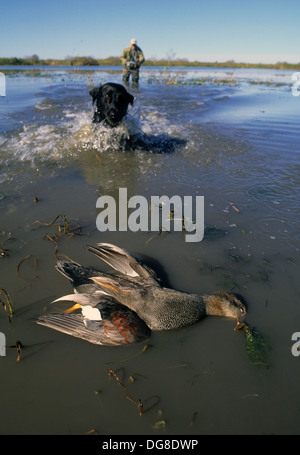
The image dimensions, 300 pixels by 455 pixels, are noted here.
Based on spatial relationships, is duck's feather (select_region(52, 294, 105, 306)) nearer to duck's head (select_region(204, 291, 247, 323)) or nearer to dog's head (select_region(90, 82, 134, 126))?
duck's head (select_region(204, 291, 247, 323))

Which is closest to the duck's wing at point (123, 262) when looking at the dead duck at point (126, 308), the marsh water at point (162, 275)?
the dead duck at point (126, 308)

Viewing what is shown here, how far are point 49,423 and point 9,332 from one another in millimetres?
798

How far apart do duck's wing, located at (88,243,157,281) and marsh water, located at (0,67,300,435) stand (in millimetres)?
162

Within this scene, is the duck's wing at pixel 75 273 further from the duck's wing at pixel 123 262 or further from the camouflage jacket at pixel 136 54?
the camouflage jacket at pixel 136 54

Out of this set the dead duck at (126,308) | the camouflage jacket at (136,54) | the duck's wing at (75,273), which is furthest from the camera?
the camouflage jacket at (136,54)

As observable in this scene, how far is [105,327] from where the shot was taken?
2.24 metres

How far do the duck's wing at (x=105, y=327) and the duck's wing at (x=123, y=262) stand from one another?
509mm

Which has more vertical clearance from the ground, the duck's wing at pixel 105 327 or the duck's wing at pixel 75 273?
the duck's wing at pixel 75 273

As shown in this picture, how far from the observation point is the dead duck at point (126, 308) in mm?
2221

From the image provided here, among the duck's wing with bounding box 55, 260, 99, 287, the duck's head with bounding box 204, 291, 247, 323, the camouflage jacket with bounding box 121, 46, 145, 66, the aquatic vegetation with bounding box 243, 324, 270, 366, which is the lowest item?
the aquatic vegetation with bounding box 243, 324, 270, 366

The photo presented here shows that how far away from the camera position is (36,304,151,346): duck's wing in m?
2.19

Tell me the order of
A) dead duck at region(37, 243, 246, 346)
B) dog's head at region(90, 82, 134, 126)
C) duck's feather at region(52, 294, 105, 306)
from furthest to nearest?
dog's head at region(90, 82, 134, 126)
duck's feather at region(52, 294, 105, 306)
dead duck at region(37, 243, 246, 346)

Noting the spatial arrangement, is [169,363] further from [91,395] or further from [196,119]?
[196,119]

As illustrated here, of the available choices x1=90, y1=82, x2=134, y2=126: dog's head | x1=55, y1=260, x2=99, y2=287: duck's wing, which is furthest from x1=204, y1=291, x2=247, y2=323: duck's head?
x1=90, y1=82, x2=134, y2=126: dog's head
